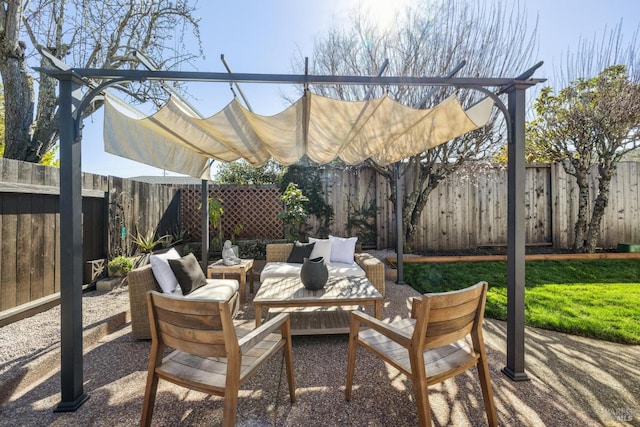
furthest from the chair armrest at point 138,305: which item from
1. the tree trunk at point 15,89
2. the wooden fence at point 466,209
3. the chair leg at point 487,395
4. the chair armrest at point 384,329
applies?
the wooden fence at point 466,209

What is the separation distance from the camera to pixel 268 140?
314 cm

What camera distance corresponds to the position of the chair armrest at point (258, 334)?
4.94 feet

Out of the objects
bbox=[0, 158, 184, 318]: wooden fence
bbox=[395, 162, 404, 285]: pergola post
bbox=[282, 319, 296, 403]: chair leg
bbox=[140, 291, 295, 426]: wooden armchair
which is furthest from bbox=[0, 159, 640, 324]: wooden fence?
bbox=[140, 291, 295, 426]: wooden armchair

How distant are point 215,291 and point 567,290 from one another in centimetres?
478

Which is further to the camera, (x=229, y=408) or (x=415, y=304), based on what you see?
(x=415, y=304)

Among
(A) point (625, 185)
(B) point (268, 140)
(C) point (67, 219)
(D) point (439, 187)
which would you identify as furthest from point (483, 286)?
(A) point (625, 185)

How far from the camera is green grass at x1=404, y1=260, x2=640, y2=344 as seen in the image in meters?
2.94

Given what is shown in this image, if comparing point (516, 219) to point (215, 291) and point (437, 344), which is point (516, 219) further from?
point (215, 291)

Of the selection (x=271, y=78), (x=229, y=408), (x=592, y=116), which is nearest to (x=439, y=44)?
(x=592, y=116)

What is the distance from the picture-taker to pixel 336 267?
4.17 m

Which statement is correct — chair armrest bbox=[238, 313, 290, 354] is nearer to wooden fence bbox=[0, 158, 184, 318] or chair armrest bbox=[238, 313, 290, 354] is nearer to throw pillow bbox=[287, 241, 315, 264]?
throw pillow bbox=[287, 241, 315, 264]

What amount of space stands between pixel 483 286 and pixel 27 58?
6631 mm

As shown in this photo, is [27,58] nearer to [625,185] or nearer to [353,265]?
[353,265]

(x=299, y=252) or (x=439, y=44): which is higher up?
(x=439, y=44)
